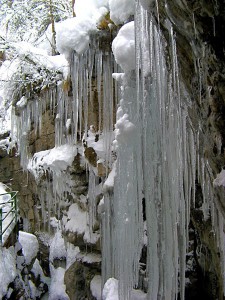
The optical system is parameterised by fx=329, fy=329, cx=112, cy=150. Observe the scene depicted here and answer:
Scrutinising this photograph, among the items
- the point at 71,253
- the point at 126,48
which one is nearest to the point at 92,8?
the point at 126,48

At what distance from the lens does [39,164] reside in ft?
24.4

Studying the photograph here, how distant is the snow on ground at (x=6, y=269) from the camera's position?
5251mm

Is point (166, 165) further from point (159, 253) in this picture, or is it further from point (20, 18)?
point (20, 18)

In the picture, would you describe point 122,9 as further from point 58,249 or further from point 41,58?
point 58,249

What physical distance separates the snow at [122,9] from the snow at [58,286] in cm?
541

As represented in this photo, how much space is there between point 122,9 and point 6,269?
4.44 m

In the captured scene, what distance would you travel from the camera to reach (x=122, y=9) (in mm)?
4211

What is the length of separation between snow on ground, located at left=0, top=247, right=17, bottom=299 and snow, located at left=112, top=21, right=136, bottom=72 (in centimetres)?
396

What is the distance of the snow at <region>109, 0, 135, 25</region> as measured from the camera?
4145 millimetres

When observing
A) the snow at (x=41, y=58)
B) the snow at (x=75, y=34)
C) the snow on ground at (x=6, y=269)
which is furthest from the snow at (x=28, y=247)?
the snow at (x=75, y=34)

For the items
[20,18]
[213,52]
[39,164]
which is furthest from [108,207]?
[20,18]

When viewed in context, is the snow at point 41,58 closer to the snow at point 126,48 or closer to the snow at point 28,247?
the snow at point 126,48

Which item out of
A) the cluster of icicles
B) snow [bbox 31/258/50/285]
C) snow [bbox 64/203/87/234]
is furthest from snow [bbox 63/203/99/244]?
the cluster of icicles

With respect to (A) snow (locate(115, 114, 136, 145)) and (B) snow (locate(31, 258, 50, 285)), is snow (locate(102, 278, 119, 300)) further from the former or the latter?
(B) snow (locate(31, 258, 50, 285))
